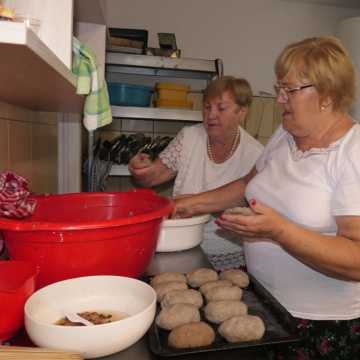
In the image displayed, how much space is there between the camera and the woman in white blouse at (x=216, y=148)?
5.70 ft

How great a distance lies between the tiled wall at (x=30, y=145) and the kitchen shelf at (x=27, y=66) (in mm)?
169

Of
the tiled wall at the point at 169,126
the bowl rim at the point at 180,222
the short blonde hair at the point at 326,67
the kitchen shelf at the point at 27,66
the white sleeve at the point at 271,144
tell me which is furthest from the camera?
the tiled wall at the point at 169,126

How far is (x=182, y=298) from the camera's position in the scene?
80cm

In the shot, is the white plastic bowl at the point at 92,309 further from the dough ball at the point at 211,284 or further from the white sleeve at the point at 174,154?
the white sleeve at the point at 174,154

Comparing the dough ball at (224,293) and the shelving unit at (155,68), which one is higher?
the shelving unit at (155,68)

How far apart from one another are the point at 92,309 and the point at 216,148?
123 centimetres

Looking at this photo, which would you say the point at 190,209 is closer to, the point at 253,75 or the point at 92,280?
the point at 92,280

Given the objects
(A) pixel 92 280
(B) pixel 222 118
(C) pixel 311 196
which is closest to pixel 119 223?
(A) pixel 92 280

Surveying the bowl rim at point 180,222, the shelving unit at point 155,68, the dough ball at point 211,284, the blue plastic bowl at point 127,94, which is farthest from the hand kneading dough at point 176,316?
the blue plastic bowl at point 127,94

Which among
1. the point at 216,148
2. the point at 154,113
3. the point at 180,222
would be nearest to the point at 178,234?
the point at 180,222

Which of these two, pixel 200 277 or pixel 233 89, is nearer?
pixel 200 277

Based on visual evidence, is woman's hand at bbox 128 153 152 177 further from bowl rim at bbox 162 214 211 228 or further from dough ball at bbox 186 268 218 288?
dough ball at bbox 186 268 218 288

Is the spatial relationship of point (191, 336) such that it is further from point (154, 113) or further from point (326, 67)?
point (154, 113)

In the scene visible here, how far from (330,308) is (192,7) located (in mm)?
2422
